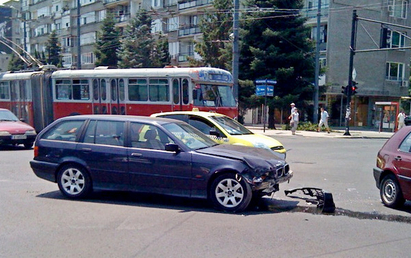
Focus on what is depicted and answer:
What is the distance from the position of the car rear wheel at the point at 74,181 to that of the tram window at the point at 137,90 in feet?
33.7

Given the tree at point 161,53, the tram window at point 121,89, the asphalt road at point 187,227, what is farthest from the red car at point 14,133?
Result: the tree at point 161,53

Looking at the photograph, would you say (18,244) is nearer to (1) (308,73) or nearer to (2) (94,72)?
(2) (94,72)

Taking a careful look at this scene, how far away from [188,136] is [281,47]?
25.6 m

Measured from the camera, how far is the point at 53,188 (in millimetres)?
9234

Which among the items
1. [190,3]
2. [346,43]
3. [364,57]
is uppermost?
[190,3]

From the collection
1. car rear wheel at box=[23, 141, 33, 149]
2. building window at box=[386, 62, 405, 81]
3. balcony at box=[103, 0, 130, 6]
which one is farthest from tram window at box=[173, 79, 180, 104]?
balcony at box=[103, 0, 130, 6]

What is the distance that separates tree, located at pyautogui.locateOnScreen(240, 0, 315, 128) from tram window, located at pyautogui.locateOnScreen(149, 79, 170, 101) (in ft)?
48.2

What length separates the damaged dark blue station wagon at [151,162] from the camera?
7156mm

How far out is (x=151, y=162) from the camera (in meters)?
7.53

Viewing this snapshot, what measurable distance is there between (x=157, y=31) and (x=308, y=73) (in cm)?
2356

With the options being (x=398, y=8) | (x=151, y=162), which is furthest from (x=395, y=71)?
(x=151, y=162)

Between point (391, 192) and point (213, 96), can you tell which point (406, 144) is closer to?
point (391, 192)

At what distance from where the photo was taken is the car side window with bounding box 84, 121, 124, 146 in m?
7.91

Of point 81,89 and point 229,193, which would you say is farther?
point 81,89
